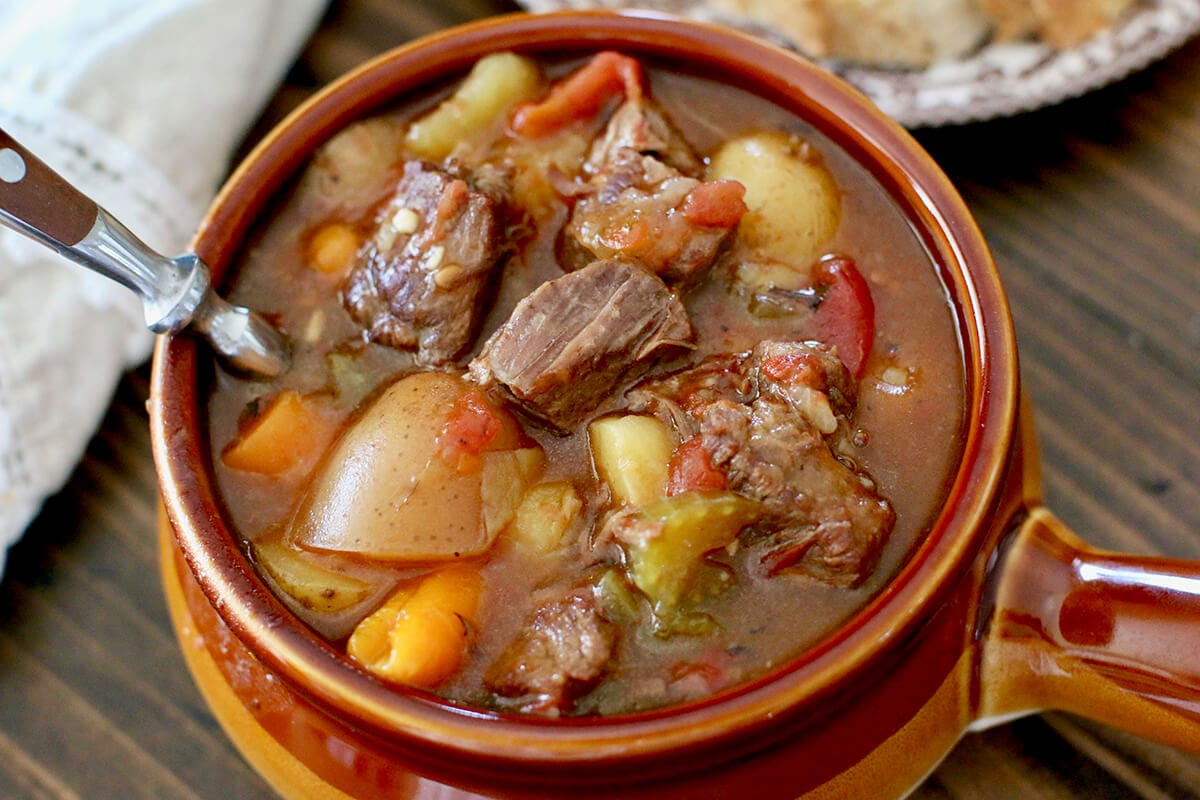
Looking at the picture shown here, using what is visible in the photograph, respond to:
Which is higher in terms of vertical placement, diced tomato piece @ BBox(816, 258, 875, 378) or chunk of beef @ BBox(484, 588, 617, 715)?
diced tomato piece @ BBox(816, 258, 875, 378)

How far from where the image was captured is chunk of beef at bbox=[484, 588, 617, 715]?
48.8 inches

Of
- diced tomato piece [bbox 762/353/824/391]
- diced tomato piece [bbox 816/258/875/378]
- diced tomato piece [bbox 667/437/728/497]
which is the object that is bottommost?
diced tomato piece [bbox 667/437/728/497]

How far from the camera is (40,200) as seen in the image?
50.8 inches

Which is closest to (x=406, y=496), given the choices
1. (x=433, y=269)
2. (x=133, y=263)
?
(x=433, y=269)

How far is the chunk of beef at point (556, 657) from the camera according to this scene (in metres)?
1.24

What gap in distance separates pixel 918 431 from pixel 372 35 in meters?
1.55

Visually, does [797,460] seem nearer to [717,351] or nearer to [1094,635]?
[717,351]

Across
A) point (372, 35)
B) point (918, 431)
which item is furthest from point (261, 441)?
point (372, 35)

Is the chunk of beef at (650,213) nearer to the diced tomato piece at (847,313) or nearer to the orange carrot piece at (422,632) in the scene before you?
the diced tomato piece at (847,313)

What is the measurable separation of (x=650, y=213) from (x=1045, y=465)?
0.89m

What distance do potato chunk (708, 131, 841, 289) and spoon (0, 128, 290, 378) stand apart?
67 cm

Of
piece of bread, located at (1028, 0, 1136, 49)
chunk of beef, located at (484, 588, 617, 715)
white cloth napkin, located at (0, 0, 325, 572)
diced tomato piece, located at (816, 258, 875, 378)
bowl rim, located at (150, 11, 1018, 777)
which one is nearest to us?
bowl rim, located at (150, 11, 1018, 777)

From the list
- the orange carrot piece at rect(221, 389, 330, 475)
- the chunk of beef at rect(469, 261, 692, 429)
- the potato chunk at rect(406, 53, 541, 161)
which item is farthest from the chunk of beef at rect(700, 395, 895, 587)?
the potato chunk at rect(406, 53, 541, 161)

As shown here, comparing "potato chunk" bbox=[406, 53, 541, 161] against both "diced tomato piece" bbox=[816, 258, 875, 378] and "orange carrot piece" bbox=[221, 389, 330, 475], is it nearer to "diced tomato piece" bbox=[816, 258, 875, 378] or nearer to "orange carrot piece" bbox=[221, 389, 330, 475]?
"orange carrot piece" bbox=[221, 389, 330, 475]
